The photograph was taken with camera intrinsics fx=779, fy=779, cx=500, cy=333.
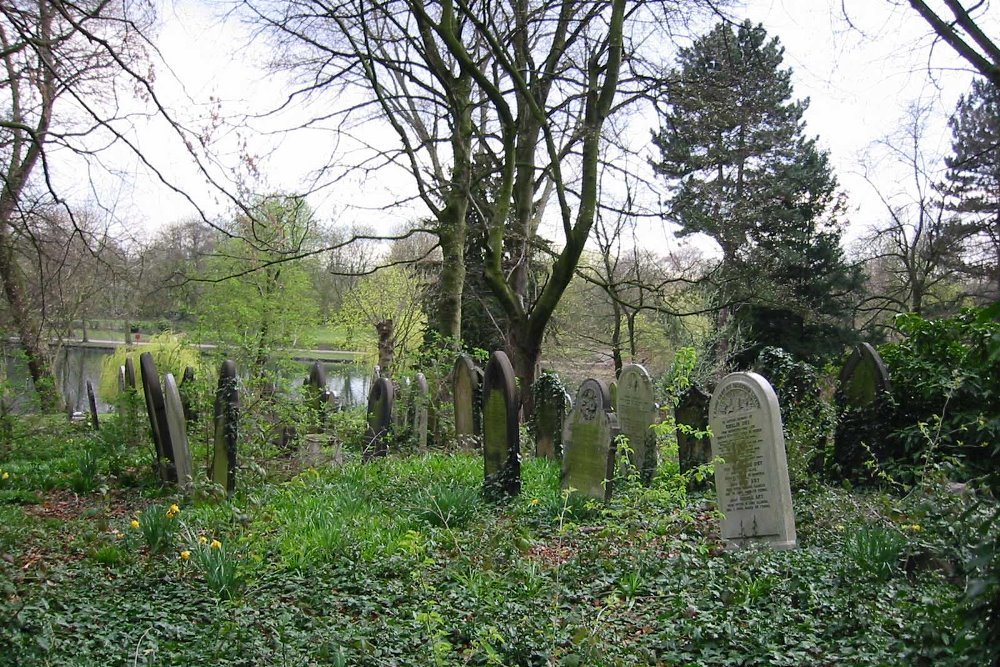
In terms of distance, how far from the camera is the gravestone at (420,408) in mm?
11781

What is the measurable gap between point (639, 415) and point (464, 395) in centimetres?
364

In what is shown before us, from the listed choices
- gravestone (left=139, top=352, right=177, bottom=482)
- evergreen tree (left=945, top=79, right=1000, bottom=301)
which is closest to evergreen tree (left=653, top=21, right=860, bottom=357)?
evergreen tree (left=945, top=79, right=1000, bottom=301)

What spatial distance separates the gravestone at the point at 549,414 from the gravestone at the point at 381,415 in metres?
2.39

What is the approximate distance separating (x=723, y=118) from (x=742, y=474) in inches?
307

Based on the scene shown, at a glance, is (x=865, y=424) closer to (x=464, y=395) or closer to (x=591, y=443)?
(x=591, y=443)

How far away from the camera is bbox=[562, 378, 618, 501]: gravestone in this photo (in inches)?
289

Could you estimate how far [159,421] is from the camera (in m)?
8.95

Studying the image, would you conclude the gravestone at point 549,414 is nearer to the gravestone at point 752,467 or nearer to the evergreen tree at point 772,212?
the gravestone at point 752,467

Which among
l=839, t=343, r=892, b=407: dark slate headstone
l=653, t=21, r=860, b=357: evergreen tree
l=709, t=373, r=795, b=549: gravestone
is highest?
l=653, t=21, r=860, b=357: evergreen tree

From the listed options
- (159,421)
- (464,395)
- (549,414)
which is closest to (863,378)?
(549,414)

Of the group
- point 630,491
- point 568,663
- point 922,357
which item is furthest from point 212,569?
point 922,357

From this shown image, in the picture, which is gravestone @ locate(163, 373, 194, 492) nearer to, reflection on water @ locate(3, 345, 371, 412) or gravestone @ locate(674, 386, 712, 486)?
gravestone @ locate(674, 386, 712, 486)

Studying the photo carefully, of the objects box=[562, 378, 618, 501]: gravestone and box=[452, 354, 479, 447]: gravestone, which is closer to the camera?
box=[562, 378, 618, 501]: gravestone

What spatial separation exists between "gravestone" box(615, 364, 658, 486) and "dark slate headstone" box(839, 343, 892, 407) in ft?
7.91
